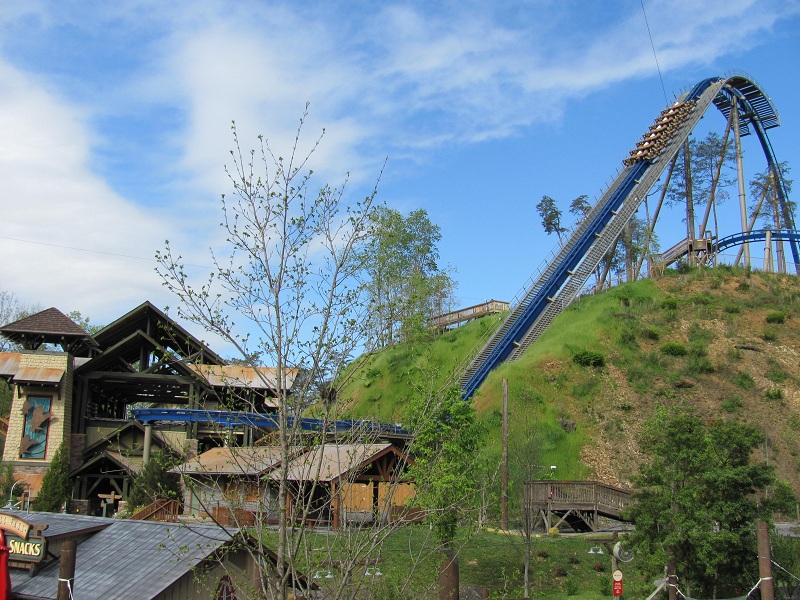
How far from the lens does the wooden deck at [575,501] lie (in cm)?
3023

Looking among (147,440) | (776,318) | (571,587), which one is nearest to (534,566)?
(571,587)

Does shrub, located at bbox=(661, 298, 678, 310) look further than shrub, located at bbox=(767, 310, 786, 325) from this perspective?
Yes

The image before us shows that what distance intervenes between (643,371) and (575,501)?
16.4m

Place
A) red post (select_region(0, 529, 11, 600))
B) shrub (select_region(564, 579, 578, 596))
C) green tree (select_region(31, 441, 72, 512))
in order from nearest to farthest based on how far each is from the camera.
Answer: red post (select_region(0, 529, 11, 600)) → shrub (select_region(564, 579, 578, 596)) → green tree (select_region(31, 441, 72, 512))

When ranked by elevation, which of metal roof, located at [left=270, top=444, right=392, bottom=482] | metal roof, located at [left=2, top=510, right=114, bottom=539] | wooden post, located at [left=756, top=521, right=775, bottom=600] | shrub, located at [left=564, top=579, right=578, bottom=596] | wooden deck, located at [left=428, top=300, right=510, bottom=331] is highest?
wooden deck, located at [left=428, top=300, right=510, bottom=331]

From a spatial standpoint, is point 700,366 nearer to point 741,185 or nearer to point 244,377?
point 741,185

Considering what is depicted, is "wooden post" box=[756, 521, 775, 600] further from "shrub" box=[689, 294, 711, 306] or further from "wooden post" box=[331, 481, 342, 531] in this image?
"shrub" box=[689, 294, 711, 306]

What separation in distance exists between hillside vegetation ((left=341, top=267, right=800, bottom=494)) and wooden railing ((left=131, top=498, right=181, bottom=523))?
12240 mm

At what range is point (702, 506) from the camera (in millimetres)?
18141

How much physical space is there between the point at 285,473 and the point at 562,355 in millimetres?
39793

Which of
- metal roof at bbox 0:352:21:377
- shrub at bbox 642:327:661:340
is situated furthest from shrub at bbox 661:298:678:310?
metal roof at bbox 0:352:21:377

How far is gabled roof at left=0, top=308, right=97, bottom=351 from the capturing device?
3581cm

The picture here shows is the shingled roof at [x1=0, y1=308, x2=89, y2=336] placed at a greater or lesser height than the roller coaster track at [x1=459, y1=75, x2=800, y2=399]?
lesser

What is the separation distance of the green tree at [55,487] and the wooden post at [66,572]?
20921mm
